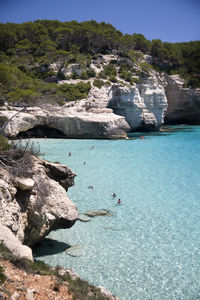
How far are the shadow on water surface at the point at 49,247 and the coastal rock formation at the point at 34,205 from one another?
41 cm

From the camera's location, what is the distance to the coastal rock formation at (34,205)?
590 centimetres

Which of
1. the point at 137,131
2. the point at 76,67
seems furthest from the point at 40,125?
the point at 137,131

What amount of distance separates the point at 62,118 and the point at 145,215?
20670mm

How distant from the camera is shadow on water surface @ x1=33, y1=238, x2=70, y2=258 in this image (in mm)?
7273

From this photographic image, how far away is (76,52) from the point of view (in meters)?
45.6

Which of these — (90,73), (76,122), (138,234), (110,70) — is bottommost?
(138,234)

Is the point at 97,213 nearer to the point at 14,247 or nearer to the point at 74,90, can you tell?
the point at 14,247

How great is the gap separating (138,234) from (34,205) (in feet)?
12.9

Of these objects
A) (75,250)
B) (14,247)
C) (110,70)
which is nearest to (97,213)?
(75,250)

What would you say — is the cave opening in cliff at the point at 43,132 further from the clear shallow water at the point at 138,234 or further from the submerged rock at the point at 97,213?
the submerged rock at the point at 97,213

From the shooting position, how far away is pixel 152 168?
18.3 metres

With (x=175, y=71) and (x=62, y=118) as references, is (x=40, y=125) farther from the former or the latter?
(x=175, y=71)

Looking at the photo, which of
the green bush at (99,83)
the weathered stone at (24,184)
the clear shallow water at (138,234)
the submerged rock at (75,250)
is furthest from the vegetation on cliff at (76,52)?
the weathered stone at (24,184)

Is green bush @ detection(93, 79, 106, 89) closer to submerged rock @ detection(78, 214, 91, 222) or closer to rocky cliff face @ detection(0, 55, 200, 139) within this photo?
rocky cliff face @ detection(0, 55, 200, 139)
